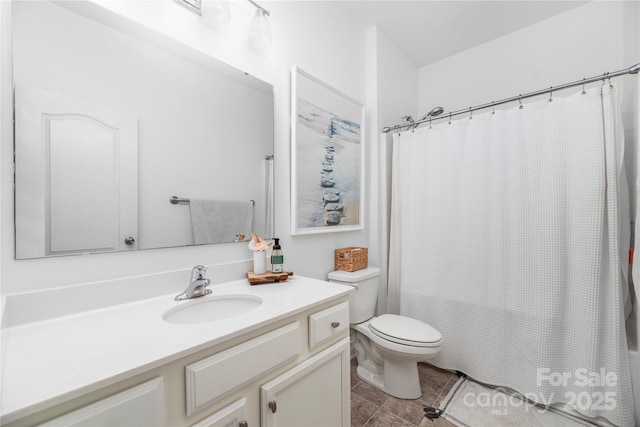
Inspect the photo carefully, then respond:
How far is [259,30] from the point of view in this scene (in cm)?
130

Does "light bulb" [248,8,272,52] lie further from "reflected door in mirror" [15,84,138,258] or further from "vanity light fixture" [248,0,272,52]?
"reflected door in mirror" [15,84,138,258]

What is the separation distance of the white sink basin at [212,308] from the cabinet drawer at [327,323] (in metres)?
0.23

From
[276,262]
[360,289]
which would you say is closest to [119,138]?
[276,262]

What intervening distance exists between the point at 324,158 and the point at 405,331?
1.17 m

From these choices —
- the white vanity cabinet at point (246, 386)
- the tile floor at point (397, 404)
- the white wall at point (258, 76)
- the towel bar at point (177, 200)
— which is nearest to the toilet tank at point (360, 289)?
the white wall at point (258, 76)

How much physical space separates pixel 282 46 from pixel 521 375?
2.38 m

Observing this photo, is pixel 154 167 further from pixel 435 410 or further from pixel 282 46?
pixel 435 410

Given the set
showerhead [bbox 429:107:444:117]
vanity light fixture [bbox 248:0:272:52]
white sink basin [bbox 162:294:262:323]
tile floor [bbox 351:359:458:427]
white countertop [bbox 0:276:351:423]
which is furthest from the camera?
showerhead [bbox 429:107:444:117]

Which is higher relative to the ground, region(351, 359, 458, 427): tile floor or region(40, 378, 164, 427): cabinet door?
region(40, 378, 164, 427): cabinet door

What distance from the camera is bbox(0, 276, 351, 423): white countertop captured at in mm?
491

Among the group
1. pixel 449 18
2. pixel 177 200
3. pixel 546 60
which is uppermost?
pixel 449 18

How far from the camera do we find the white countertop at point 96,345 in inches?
19.3

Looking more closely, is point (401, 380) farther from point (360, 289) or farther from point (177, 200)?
point (177, 200)

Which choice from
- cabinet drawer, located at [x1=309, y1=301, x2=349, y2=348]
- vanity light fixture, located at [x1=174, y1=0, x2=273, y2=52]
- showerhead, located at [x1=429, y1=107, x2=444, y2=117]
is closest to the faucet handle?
cabinet drawer, located at [x1=309, y1=301, x2=349, y2=348]
